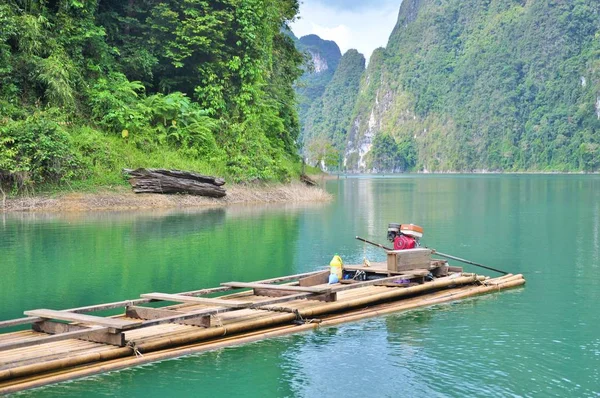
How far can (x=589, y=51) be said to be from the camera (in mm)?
157125

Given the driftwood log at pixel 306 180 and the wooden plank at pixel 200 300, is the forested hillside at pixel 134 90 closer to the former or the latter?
the driftwood log at pixel 306 180

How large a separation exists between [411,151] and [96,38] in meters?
165

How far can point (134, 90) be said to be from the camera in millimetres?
34094

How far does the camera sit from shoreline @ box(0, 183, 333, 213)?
27.2 metres

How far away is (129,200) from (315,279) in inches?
717

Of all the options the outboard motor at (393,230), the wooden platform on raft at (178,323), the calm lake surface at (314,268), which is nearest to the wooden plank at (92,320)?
the wooden platform on raft at (178,323)

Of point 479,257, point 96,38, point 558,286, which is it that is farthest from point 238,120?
point 558,286

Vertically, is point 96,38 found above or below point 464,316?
above

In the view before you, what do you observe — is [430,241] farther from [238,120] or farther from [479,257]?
[238,120]

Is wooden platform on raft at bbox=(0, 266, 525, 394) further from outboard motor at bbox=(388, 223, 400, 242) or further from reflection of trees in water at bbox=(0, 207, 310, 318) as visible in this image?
reflection of trees in water at bbox=(0, 207, 310, 318)

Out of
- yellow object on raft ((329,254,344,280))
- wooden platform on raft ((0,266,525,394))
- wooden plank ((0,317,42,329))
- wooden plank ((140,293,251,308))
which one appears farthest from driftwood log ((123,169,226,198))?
wooden plank ((0,317,42,329))

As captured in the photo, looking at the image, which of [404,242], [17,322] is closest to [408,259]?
[404,242]

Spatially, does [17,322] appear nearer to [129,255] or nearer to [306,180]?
[129,255]

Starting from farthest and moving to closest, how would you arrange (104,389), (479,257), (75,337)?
1. (479,257)
2. (75,337)
3. (104,389)
